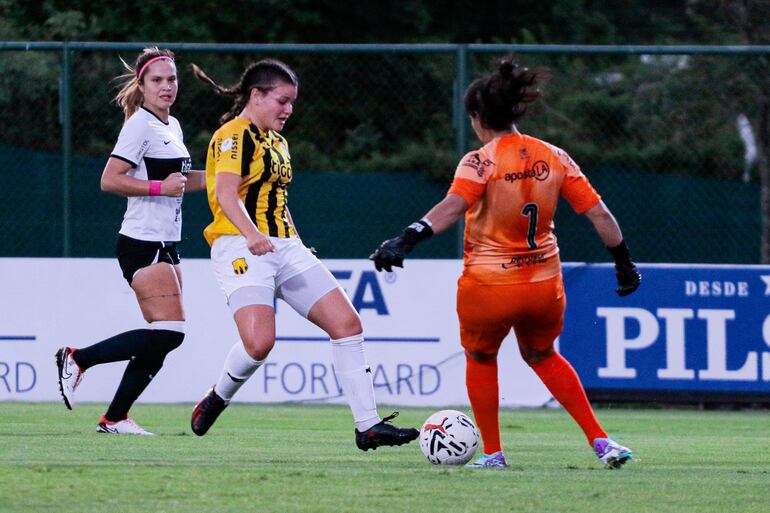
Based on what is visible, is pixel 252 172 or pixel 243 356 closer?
pixel 252 172

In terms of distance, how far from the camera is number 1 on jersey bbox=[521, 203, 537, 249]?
6.90 metres

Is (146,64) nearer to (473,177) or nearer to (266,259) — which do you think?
(266,259)

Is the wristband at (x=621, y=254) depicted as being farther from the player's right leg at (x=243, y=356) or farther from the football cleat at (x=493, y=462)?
the player's right leg at (x=243, y=356)

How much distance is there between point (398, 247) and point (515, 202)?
0.64 m

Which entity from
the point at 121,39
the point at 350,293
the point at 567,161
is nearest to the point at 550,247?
the point at 567,161

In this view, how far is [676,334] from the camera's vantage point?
1179 centimetres

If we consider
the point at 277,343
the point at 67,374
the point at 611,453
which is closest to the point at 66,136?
the point at 277,343

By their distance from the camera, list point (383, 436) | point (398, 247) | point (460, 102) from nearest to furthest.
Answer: point (398, 247)
point (383, 436)
point (460, 102)

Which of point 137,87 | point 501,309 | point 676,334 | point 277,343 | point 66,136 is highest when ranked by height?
point 137,87

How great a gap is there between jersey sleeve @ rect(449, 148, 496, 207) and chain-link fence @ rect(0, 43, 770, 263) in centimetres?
518

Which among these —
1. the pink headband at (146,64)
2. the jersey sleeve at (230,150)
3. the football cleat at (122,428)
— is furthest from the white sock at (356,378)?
the pink headband at (146,64)

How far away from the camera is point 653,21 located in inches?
1093

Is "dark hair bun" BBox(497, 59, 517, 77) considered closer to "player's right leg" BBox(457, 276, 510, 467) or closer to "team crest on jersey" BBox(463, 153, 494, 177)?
"team crest on jersey" BBox(463, 153, 494, 177)

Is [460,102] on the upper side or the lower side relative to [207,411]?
upper
